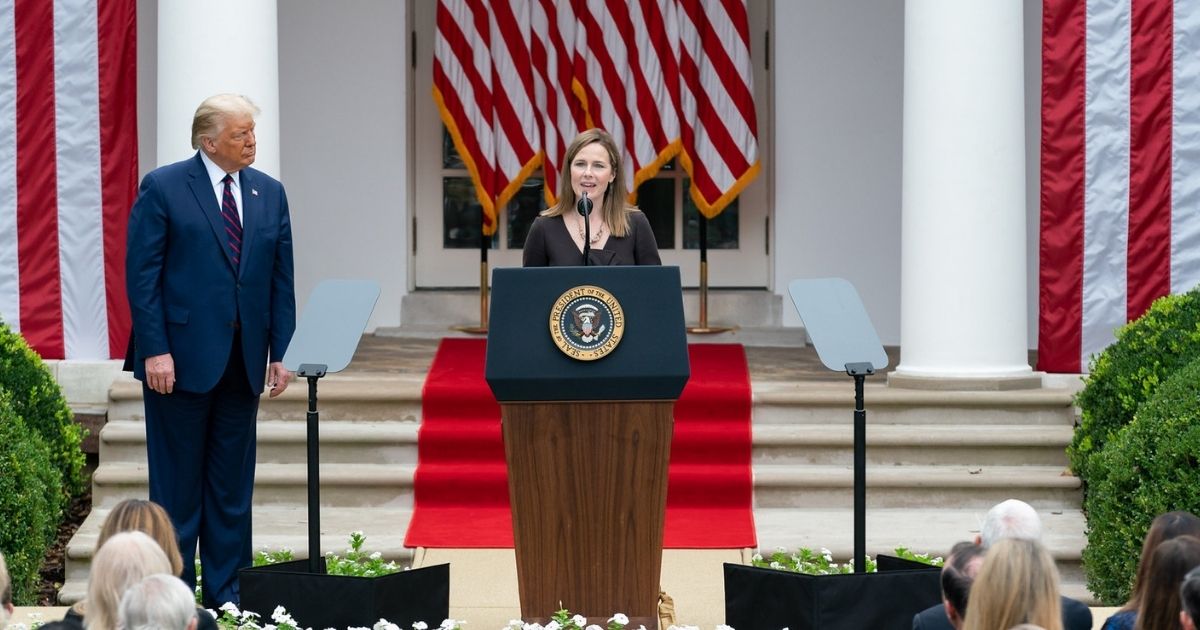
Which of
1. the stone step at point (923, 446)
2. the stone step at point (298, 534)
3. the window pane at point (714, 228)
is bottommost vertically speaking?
the stone step at point (298, 534)

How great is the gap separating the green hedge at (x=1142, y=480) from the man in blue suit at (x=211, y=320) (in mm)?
3325

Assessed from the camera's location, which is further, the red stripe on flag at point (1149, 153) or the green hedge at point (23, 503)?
the red stripe on flag at point (1149, 153)

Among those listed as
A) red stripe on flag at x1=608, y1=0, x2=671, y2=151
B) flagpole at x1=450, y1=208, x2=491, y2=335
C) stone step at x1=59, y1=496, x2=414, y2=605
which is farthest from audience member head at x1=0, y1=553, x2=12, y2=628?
red stripe on flag at x1=608, y1=0, x2=671, y2=151

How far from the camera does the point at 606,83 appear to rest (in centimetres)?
1120

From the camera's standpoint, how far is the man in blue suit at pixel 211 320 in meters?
5.71

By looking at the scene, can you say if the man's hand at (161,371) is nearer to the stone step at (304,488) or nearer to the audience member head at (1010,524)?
the stone step at (304,488)

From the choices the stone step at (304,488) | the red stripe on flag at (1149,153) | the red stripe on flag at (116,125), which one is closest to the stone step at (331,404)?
the red stripe on flag at (116,125)

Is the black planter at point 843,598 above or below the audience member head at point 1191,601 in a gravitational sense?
below

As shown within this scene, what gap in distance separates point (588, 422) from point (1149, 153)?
4.65m

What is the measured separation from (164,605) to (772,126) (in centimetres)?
865

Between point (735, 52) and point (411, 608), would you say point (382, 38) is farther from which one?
point (411, 608)

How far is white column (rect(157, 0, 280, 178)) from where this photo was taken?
845 centimetres

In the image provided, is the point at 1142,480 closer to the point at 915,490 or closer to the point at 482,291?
the point at 915,490

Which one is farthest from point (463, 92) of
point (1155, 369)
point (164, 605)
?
point (164, 605)
